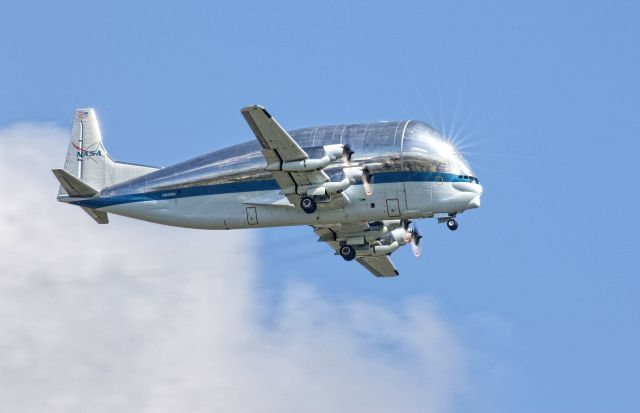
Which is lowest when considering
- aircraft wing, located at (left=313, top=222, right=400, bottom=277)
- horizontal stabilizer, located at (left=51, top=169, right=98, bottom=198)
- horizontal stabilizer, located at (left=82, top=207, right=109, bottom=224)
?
horizontal stabilizer, located at (left=82, top=207, right=109, bottom=224)

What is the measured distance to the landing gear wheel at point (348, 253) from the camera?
60.6 meters

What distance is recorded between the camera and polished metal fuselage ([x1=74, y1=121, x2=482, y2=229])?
55.2 m

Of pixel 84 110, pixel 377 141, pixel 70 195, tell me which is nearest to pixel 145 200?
pixel 70 195

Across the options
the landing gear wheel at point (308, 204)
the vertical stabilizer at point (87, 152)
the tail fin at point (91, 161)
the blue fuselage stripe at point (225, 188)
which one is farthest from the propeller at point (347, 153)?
the vertical stabilizer at point (87, 152)

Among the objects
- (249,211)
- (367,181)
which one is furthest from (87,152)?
(367,181)

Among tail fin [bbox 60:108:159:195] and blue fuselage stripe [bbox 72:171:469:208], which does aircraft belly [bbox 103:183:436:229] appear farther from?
tail fin [bbox 60:108:159:195]

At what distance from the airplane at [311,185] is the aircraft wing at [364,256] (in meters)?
0.08

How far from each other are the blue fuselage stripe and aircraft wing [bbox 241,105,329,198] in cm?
239

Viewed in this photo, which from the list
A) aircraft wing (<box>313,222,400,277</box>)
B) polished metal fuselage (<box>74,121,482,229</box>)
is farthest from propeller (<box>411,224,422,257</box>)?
polished metal fuselage (<box>74,121,482,229</box>)

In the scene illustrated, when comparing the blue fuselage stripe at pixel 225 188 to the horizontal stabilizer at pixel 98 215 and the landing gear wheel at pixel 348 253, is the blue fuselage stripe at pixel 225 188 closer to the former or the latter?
the horizontal stabilizer at pixel 98 215

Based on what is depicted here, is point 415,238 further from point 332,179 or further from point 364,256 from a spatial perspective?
point 332,179

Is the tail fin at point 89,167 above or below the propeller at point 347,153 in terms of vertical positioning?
above

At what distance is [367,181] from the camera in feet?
181

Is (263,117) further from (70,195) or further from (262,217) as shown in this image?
(70,195)
